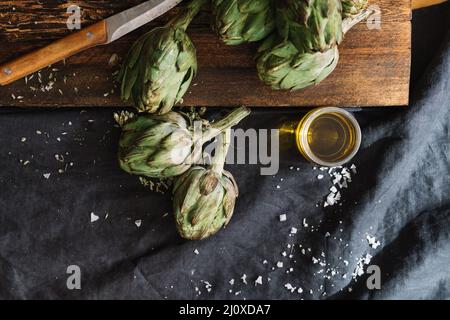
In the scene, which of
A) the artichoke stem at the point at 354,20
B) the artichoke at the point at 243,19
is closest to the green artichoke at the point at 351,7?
the artichoke stem at the point at 354,20

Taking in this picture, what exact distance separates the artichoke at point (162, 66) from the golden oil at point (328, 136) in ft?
0.77

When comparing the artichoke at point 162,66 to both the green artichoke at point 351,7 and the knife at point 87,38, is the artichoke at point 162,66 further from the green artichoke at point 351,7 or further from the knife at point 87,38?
the green artichoke at point 351,7

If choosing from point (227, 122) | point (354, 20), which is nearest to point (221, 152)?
point (227, 122)

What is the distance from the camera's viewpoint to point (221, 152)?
1.09 metres

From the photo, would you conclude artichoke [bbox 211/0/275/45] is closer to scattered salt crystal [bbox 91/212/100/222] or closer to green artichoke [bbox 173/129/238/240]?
green artichoke [bbox 173/129/238/240]

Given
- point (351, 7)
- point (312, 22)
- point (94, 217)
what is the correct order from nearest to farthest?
1. point (312, 22)
2. point (351, 7)
3. point (94, 217)

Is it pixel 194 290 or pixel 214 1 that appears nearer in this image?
pixel 214 1

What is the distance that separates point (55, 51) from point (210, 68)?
0.88 ft

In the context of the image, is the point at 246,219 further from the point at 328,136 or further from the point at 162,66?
the point at 162,66

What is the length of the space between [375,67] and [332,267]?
0.38 meters

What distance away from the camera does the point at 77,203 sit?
3.69ft
